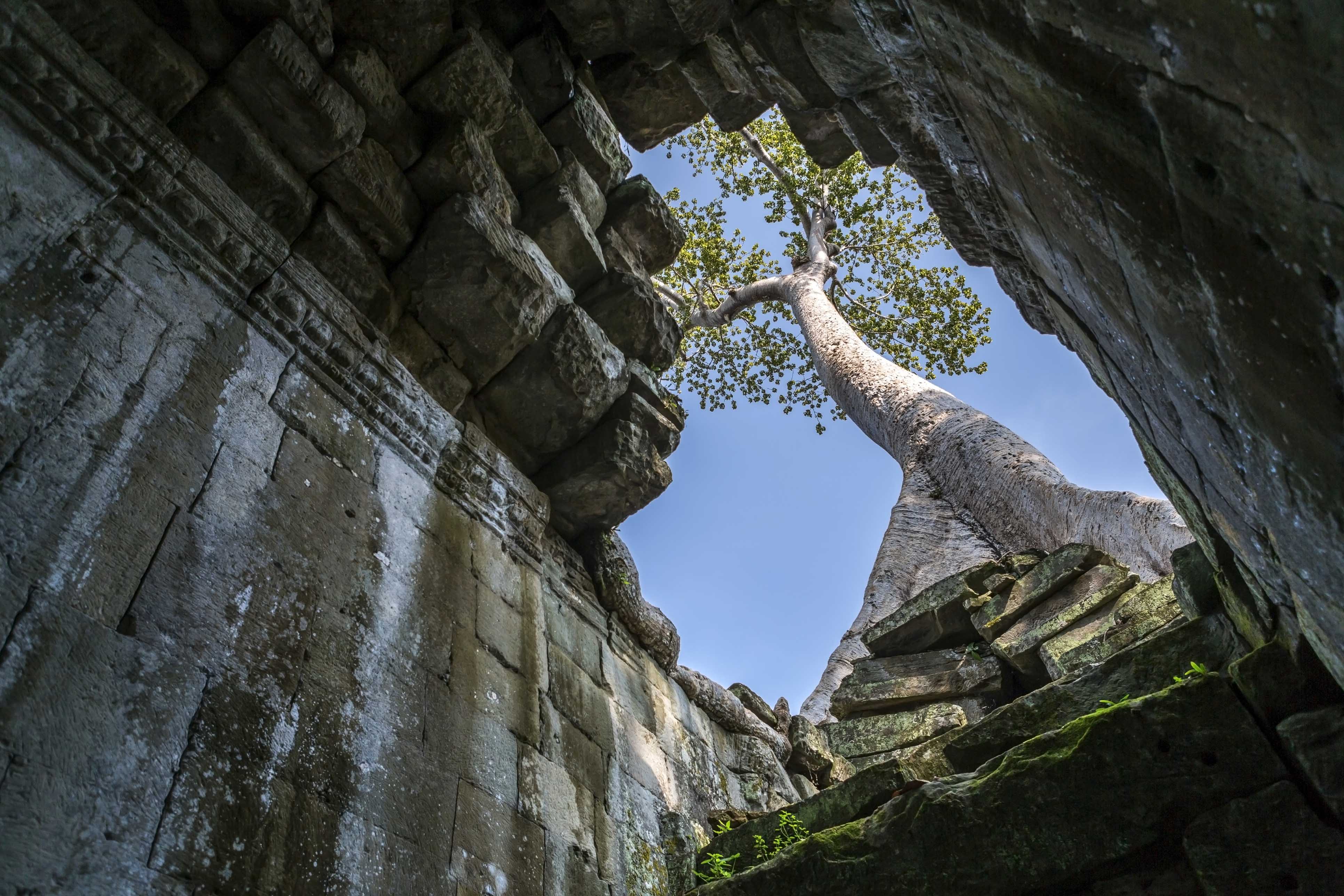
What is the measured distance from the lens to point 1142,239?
4.73 ft

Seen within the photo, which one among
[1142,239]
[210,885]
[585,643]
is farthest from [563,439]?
[1142,239]

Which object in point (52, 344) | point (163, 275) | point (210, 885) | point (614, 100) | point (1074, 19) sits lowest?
point (210, 885)

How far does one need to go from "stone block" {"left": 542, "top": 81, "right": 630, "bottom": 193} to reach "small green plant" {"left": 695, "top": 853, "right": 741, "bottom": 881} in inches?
151

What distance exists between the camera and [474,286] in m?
4.06

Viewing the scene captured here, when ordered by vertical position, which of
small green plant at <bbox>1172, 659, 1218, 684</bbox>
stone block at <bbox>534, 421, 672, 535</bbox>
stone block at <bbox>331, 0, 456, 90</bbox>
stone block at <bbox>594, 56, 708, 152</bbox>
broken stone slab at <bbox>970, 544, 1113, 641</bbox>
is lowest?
small green plant at <bbox>1172, 659, 1218, 684</bbox>

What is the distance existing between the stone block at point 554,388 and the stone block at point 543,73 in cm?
135

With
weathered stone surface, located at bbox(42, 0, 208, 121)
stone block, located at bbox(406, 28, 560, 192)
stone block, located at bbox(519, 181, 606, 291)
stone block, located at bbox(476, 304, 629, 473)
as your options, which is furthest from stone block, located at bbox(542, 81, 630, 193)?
weathered stone surface, located at bbox(42, 0, 208, 121)

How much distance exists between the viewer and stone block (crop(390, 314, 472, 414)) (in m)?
4.06

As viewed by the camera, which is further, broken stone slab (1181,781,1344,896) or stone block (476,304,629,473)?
stone block (476,304,629,473)

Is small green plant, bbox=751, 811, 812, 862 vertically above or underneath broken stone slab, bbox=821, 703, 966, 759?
underneath

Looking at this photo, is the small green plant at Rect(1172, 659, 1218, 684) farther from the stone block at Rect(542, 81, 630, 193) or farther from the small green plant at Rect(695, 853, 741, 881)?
the stone block at Rect(542, 81, 630, 193)

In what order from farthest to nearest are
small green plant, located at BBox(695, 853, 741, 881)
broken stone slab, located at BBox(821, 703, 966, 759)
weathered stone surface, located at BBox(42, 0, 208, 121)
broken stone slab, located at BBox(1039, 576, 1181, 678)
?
broken stone slab, located at BBox(821, 703, 966, 759), broken stone slab, located at BBox(1039, 576, 1181, 678), small green plant, located at BBox(695, 853, 741, 881), weathered stone surface, located at BBox(42, 0, 208, 121)

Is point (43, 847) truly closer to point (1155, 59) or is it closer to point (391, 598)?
point (391, 598)

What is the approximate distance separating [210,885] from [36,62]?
261 cm
